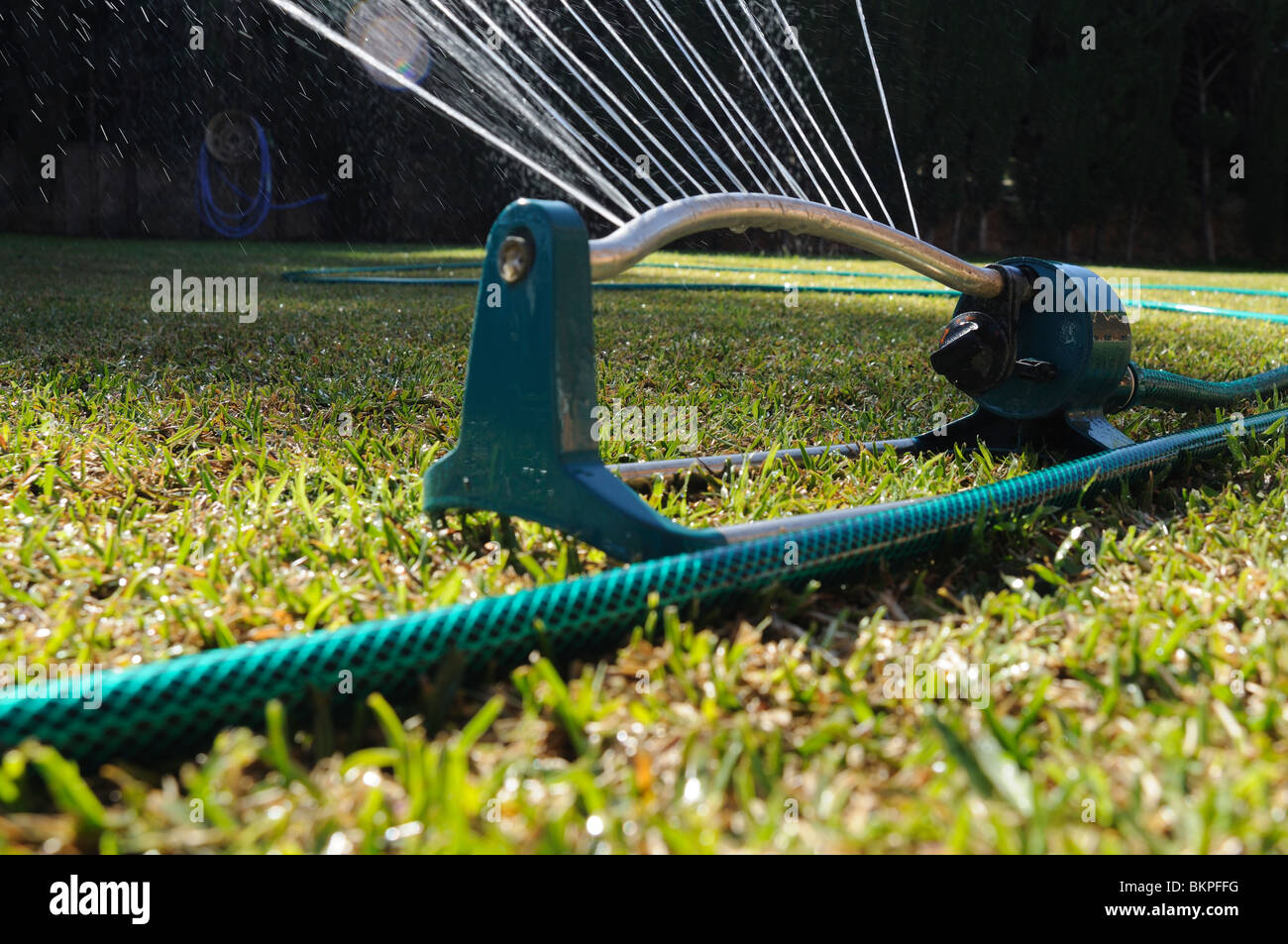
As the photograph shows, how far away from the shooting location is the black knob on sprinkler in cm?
175

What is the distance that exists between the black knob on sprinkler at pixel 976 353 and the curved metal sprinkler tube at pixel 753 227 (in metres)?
0.12

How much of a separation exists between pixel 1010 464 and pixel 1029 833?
1.22m

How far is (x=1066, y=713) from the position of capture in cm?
86

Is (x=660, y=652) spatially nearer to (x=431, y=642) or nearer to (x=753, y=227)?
(x=431, y=642)

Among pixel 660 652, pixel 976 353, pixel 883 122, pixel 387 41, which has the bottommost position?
pixel 660 652

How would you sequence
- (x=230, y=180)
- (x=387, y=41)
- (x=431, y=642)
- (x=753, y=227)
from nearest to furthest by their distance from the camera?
1. (x=431, y=642)
2. (x=753, y=227)
3. (x=387, y=41)
4. (x=230, y=180)

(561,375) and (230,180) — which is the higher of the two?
(230,180)

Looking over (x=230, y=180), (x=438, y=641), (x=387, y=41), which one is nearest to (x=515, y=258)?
(x=438, y=641)

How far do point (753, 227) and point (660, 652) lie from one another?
639 millimetres

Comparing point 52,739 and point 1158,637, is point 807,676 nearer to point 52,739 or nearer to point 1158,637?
point 1158,637

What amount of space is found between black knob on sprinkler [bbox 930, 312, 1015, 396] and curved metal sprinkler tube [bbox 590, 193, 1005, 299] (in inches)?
4.9

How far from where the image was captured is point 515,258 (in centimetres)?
114

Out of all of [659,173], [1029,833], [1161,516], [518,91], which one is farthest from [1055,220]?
[1029,833]

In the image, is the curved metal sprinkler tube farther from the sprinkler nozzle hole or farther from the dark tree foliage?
the dark tree foliage
